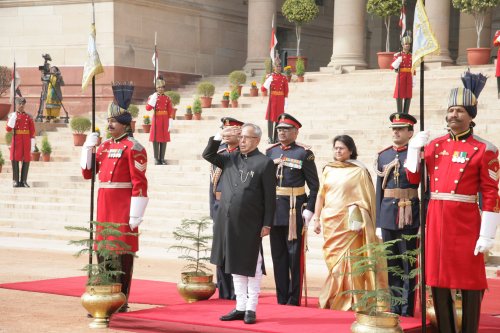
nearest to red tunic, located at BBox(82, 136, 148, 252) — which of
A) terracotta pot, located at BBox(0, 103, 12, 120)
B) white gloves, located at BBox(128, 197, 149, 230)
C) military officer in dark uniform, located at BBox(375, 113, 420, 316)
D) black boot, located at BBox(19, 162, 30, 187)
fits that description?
white gloves, located at BBox(128, 197, 149, 230)

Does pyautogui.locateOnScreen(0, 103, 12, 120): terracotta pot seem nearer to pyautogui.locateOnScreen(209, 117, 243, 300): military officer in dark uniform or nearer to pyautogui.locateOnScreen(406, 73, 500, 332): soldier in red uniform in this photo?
pyautogui.locateOnScreen(209, 117, 243, 300): military officer in dark uniform

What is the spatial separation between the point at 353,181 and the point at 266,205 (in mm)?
1296

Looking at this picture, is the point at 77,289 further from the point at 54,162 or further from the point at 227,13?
the point at 227,13

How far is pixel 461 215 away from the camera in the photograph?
7.85 metres

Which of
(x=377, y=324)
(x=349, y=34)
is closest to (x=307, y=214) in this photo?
(x=377, y=324)

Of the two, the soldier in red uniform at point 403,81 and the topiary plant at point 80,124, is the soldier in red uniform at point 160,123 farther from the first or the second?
the soldier in red uniform at point 403,81

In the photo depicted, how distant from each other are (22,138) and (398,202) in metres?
13.0

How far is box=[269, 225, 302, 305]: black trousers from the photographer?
397 inches

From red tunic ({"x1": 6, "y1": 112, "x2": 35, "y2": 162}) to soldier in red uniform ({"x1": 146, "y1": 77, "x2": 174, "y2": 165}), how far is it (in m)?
2.56

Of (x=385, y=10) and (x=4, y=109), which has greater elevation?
(x=385, y=10)

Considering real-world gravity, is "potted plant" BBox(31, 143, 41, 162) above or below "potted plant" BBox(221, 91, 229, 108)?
below

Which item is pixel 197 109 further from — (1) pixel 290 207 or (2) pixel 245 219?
(2) pixel 245 219

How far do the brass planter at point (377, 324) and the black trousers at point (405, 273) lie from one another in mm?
1457

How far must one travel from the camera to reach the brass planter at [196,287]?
10.2 meters
